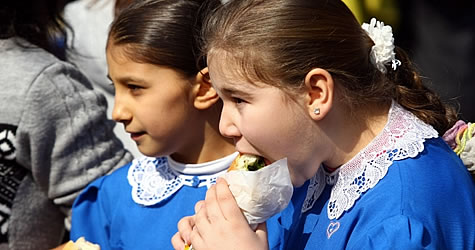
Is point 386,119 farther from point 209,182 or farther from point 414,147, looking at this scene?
point 209,182

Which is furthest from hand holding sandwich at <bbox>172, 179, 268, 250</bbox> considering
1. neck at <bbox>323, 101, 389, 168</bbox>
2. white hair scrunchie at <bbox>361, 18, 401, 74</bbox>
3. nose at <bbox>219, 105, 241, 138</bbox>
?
white hair scrunchie at <bbox>361, 18, 401, 74</bbox>

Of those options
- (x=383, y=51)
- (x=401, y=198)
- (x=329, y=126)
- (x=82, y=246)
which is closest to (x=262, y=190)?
(x=329, y=126)

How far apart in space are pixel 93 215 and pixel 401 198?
4.34 ft

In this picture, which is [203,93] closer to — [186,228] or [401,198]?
[186,228]

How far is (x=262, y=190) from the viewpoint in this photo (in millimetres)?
2018

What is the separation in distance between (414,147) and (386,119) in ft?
0.41

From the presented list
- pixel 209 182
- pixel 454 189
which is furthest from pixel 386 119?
pixel 209 182

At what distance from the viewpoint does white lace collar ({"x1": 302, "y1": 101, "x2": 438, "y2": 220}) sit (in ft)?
6.53

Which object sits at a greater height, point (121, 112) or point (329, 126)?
point (329, 126)

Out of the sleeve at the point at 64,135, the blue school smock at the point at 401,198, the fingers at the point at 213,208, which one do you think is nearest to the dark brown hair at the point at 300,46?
the blue school smock at the point at 401,198

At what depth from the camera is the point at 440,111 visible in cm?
226

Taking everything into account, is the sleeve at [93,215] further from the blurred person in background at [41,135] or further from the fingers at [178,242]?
the fingers at [178,242]

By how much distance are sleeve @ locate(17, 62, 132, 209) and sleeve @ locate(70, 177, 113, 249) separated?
0.26 feet

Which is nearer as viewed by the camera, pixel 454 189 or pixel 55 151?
pixel 454 189
